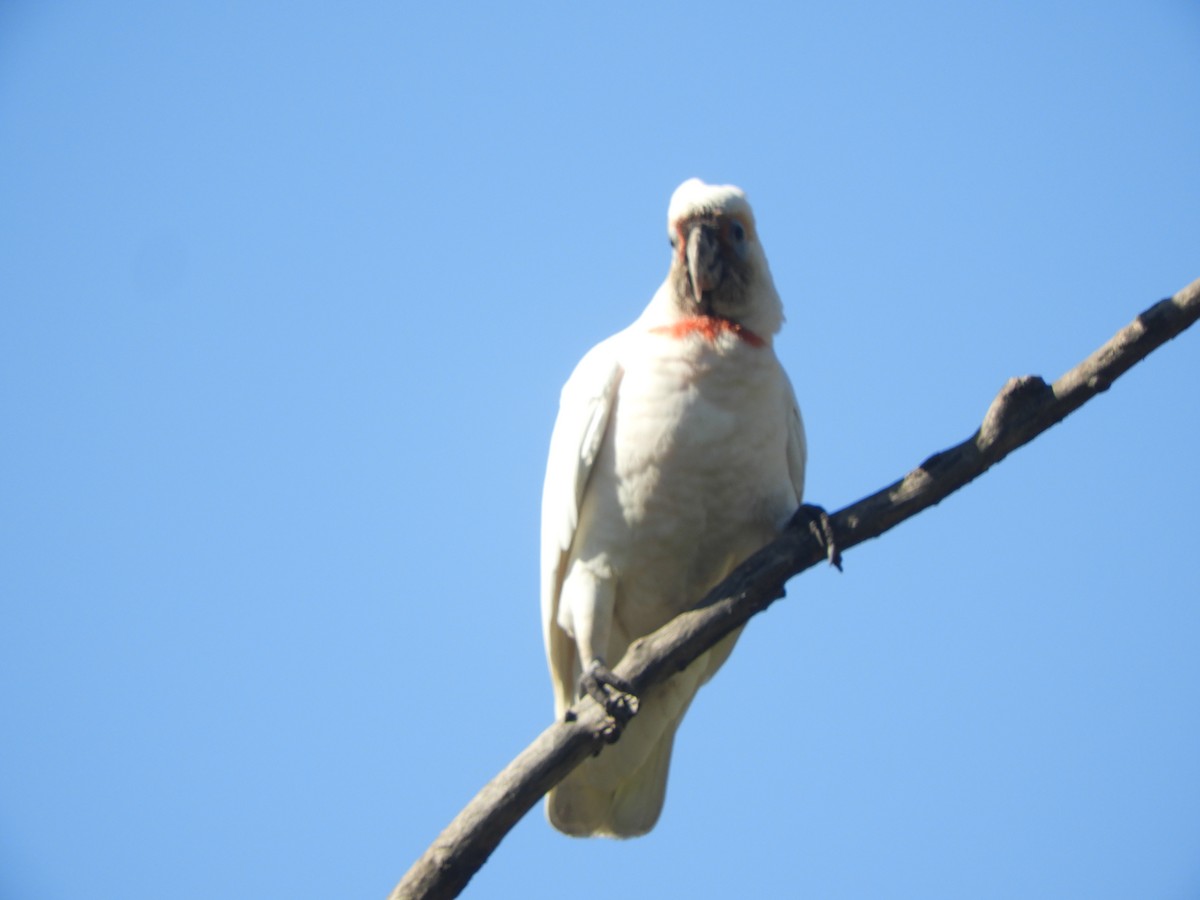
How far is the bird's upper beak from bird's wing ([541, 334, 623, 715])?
482 millimetres

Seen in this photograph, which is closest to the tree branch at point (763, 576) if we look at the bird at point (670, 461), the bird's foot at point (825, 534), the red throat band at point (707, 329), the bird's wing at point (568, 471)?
the bird's foot at point (825, 534)

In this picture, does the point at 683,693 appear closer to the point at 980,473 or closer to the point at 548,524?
the point at 548,524

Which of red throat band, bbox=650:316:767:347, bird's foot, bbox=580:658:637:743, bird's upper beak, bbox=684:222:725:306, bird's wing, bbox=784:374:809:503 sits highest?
bird's upper beak, bbox=684:222:725:306

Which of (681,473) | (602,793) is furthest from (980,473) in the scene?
(602,793)

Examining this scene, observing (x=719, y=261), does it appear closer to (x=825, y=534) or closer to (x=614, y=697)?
(x=825, y=534)

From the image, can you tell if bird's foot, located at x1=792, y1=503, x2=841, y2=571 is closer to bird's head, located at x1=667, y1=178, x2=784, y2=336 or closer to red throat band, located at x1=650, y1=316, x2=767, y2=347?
red throat band, located at x1=650, y1=316, x2=767, y2=347

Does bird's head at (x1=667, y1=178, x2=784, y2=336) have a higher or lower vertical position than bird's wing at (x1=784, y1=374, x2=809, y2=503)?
higher

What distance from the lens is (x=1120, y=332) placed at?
4.43 metres

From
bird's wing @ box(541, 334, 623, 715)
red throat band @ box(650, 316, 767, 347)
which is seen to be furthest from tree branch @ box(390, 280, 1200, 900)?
red throat band @ box(650, 316, 767, 347)

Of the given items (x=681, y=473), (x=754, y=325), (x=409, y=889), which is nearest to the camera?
(x=409, y=889)

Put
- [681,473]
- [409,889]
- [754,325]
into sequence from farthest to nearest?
1. [754,325]
2. [681,473]
3. [409,889]

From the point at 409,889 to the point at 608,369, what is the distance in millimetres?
2401

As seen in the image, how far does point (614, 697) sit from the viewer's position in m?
4.66

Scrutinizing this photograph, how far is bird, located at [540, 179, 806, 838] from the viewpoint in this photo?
207 inches
